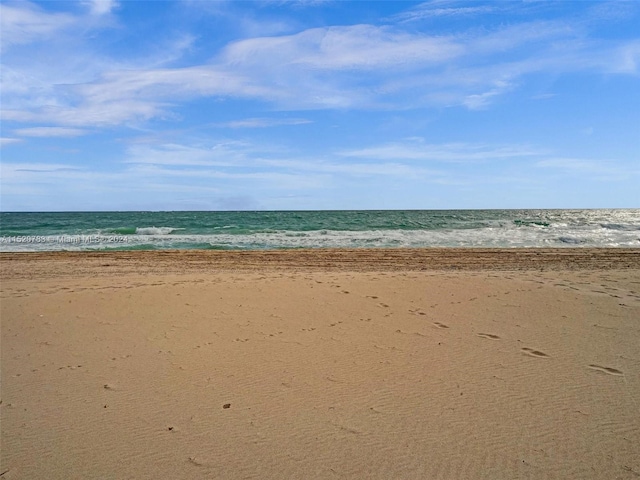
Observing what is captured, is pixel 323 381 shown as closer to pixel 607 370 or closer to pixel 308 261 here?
pixel 607 370

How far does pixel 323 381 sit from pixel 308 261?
10.1 metres

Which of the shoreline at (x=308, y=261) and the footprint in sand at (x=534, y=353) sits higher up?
the shoreline at (x=308, y=261)

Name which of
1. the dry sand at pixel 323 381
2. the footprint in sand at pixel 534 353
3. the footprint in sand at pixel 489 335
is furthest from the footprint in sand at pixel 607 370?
the footprint in sand at pixel 489 335

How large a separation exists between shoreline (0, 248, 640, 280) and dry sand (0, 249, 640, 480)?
345 centimetres

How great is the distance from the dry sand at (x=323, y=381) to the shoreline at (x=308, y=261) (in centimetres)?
345

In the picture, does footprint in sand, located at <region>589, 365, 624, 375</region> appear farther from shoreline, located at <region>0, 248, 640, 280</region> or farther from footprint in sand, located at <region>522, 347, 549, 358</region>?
shoreline, located at <region>0, 248, 640, 280</region>

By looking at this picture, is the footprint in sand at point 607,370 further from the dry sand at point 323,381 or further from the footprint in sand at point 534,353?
the footprint in sand at point 534,353

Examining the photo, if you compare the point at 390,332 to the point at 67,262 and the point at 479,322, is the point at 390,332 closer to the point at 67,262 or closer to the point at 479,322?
the point at 479,322

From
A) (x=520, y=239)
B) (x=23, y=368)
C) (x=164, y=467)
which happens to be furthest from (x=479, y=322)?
(x=520, y=239)

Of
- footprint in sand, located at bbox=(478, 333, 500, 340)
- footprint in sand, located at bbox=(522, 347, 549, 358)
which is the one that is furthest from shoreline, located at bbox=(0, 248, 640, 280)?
footprint in sand, located at bbox=(522, 347, 549, 358)

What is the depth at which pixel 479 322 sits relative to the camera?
6.44m

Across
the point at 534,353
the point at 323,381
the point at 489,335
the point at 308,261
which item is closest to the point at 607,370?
the point at 534,353

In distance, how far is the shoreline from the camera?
40.7 feet

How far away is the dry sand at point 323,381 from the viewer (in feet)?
10.4
